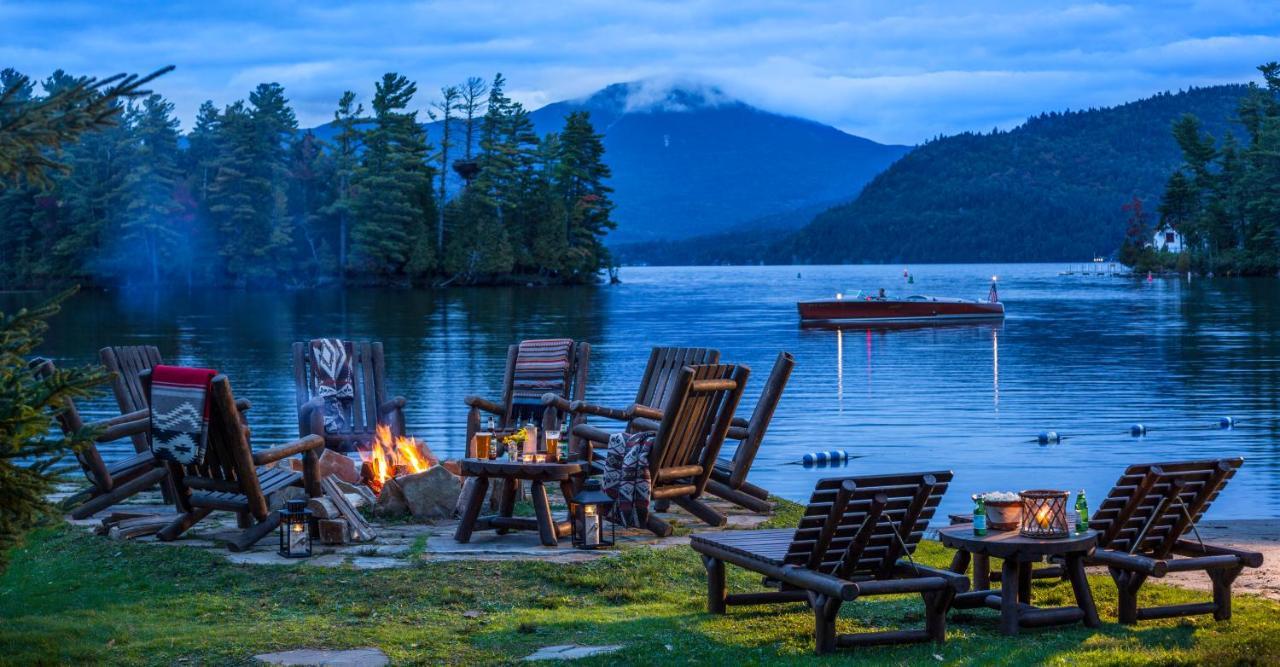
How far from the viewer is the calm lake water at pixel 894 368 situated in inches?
721

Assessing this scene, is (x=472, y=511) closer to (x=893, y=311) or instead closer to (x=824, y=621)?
(x=824, y=621)

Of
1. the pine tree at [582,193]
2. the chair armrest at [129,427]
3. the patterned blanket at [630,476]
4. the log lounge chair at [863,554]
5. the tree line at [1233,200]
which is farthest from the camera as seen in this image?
the pine tree at [582,193]

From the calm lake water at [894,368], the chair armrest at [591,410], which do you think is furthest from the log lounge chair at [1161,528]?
the calm lake water at [894,368]

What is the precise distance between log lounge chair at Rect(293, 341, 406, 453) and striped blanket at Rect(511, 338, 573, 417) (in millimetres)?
1109

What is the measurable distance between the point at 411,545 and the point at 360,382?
3606mm

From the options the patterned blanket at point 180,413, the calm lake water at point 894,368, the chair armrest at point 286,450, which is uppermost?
the patterned blanket at point 180,413

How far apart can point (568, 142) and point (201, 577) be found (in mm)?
100853

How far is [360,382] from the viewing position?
1294 centimetres

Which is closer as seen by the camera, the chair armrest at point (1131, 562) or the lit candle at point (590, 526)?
the chair armrest at point (1131, 562)

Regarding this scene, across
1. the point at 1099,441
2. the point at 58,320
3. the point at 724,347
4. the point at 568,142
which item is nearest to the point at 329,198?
the point at 568,142

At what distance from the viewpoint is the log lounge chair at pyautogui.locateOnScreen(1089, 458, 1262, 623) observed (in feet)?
24.0

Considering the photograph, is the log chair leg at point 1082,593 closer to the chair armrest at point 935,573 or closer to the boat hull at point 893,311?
the chair armrest at point 935,573

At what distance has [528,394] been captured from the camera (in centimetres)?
1245

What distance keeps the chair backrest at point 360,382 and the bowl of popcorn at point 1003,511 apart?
6881mm
